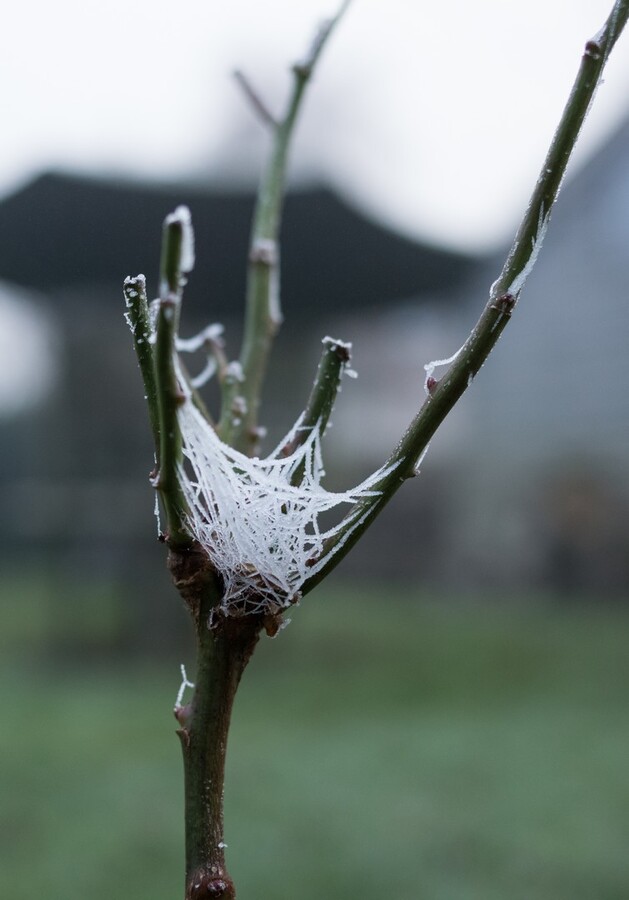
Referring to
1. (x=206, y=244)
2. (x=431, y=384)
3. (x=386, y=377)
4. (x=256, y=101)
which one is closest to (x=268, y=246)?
(x=256, y=101)

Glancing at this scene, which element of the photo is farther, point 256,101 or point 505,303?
point 256,101

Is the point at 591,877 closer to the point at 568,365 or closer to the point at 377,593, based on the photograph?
the point at 377,593

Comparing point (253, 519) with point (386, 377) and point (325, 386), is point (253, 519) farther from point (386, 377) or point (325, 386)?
point (386, 377)

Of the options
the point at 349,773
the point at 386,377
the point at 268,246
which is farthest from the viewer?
the point at 386,377

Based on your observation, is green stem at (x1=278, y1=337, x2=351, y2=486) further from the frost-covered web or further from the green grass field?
the green grass field

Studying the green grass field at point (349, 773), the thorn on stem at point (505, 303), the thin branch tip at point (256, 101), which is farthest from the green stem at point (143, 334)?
the green grass field at point (349, 773)

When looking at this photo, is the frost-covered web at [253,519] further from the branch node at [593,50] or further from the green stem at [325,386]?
the branch node at [593,50]

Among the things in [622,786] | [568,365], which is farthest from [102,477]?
[568,365]

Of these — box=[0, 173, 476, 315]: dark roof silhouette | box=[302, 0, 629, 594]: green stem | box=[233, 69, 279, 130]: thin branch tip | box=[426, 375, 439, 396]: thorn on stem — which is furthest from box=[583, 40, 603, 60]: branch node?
box=[0, 173, 476, 315]: dark roof silhouette

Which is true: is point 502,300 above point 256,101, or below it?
below

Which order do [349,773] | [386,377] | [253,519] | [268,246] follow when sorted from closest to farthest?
[253,519], [268,246], [349,773], [386,377]
